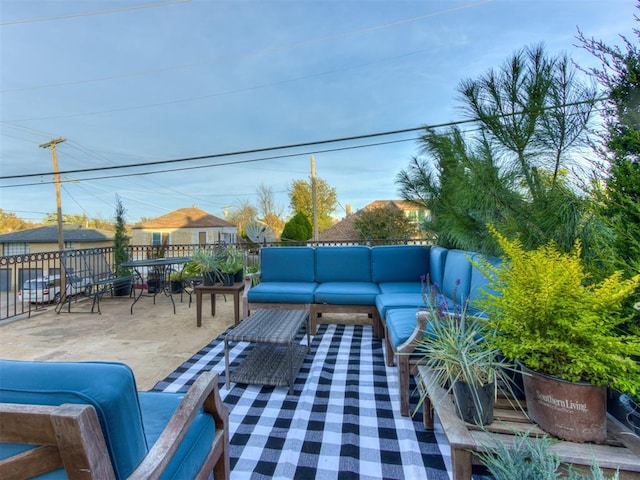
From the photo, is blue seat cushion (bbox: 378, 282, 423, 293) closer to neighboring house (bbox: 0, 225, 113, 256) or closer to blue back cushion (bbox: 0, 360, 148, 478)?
blue back cushion (bbox: 0, 360, 148, 478)

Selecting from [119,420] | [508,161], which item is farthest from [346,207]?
[119,420]

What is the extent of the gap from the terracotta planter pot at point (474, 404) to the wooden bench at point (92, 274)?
15.6 ft

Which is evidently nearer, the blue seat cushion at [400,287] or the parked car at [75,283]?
the blue seat cushion at [400,287]

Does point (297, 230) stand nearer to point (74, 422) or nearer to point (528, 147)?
point (528, 147)

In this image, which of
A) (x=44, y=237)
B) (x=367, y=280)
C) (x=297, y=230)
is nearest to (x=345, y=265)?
(x=367, y=280)

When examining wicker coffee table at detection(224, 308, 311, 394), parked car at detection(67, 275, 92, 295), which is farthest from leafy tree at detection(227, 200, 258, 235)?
wicker coffee table at detection(224, 308, 311, 394)

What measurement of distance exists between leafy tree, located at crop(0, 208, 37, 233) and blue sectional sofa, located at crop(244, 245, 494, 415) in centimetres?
2815

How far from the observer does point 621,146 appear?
1166 millimetres

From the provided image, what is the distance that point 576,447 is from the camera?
3.33 feet

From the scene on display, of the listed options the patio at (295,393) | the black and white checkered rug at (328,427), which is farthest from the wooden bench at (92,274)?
the black and white checkered rug at (328,427)

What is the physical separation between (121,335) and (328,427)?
110 inches

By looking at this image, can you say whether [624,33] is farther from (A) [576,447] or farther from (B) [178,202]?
(B) [178,202]

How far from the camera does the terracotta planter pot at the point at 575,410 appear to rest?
104cm

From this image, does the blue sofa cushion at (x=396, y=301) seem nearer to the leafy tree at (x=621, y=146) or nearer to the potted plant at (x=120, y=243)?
the leafy tree at (x=621, y=146)
